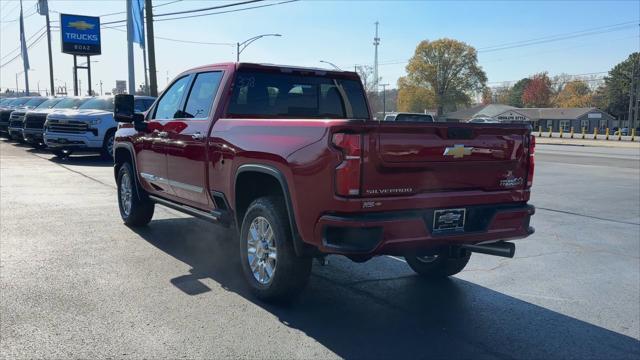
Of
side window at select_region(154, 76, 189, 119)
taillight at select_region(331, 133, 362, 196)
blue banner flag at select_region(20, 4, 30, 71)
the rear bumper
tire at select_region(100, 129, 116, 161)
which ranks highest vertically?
blue banner flag at select_region(20, 4, 30, 71)

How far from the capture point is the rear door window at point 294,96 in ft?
18.2

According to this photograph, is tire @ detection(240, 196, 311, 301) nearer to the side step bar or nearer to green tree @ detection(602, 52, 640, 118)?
the side step bar

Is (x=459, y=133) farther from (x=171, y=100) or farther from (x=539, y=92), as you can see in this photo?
(x=539, y=92)

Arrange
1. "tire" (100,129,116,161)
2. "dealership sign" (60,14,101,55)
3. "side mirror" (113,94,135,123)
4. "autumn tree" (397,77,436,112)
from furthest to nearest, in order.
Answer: "autumn tree" (397,77,436,112) → "dealership sign" (60,14,101,55) → "tire" (100,129,116,161) → "side mirror" (113,94,135,123)

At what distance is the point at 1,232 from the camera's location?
7035 mm

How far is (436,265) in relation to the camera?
541 centimetres

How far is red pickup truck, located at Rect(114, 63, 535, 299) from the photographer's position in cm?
378

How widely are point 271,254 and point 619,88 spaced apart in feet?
313

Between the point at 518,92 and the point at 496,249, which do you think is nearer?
the point at 496,249

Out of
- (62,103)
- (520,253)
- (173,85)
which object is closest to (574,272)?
(520,253)

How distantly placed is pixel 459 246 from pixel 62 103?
1830 centimetres

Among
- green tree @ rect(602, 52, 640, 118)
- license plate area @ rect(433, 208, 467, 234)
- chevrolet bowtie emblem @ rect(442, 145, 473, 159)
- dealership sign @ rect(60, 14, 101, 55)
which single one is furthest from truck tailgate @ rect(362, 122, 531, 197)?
green tree @ rect(602, 52, 640, 118)

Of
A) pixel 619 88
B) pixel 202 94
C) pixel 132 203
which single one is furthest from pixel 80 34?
pixel 619 88

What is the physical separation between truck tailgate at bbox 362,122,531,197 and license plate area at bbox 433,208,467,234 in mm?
170
